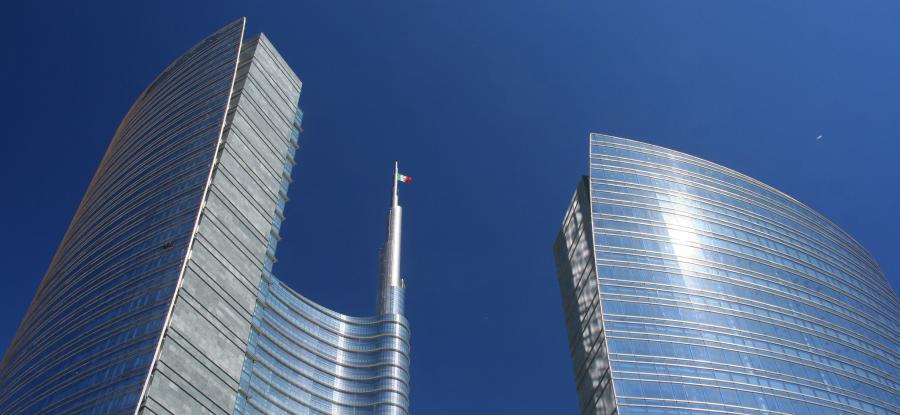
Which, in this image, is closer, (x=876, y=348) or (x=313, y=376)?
(x=876, y=348)

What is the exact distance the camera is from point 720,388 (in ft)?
323

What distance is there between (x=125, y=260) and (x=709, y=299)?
82589mm

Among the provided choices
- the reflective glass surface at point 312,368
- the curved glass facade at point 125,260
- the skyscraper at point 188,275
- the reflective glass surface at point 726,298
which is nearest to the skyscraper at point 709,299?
the reflective glass surface at point 726,298

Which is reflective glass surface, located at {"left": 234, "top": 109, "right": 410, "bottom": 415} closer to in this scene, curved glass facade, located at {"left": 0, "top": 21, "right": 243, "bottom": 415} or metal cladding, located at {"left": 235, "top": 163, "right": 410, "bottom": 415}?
metal cladding, located at {"left": 235, "top": 163, "right": 410, "bottom": 415}

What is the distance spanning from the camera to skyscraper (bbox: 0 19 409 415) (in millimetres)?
101000

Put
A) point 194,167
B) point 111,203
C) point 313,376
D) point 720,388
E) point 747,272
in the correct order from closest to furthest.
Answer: point 720,388, point 747,272, point 194,167, point 111,203, point 313,376

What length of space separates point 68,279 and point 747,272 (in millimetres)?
103986

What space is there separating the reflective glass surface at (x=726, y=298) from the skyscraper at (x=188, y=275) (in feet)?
170

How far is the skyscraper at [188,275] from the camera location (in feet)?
331

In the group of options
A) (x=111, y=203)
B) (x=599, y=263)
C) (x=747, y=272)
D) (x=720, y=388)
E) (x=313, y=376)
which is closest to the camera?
(x=720, y=388)

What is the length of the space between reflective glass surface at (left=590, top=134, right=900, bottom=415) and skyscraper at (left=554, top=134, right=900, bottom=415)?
0.68ft

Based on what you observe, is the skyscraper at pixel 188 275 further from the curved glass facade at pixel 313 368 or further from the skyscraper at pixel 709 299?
the skyscraper at pixel 709 299

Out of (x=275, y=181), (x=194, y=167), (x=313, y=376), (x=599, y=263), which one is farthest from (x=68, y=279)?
(x=599, y=263)

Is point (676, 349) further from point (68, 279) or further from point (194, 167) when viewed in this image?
point (68, 279)
